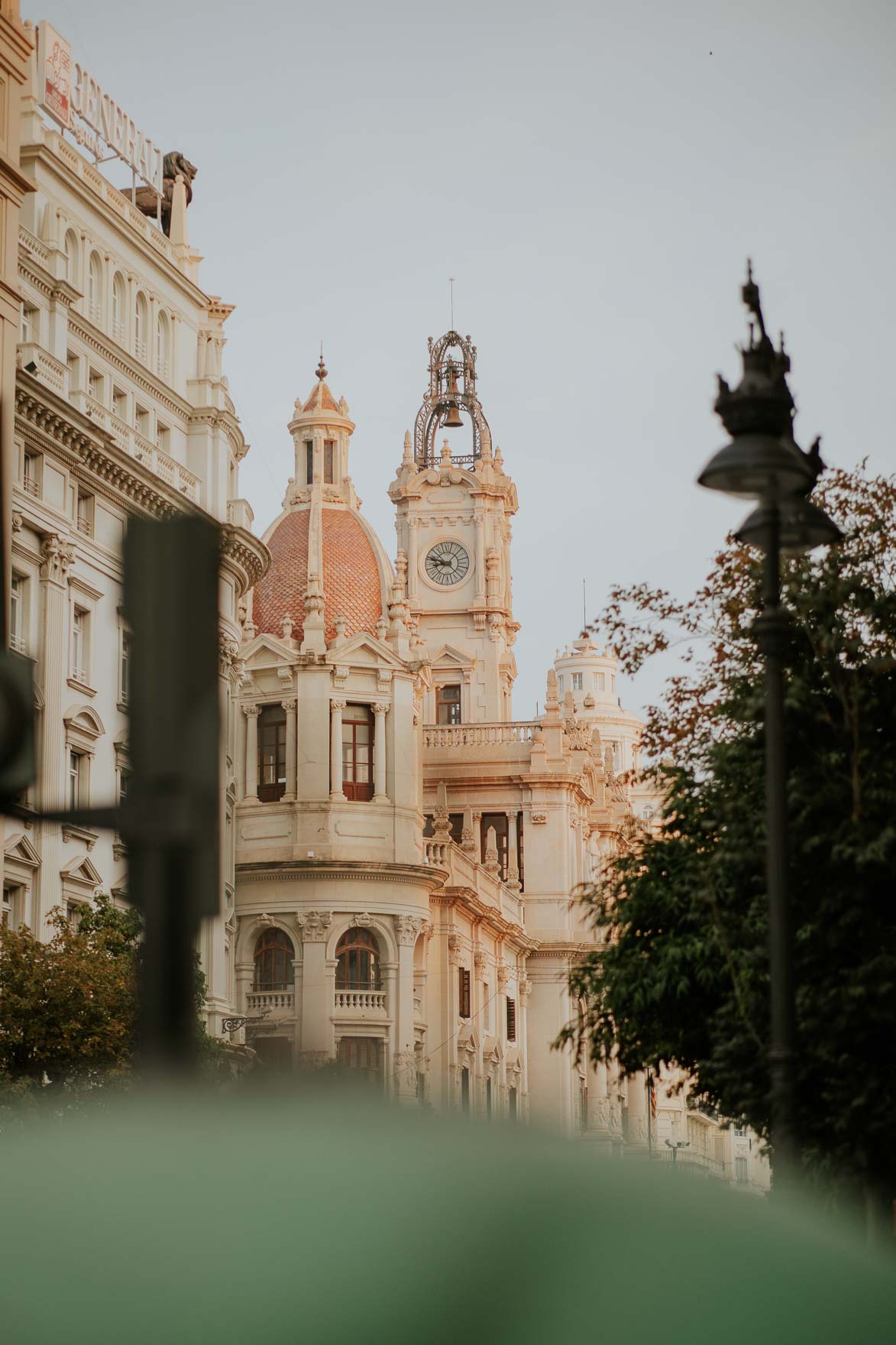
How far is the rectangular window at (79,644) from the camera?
4144cm

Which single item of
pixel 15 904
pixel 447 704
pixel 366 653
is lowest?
pixel 15 904

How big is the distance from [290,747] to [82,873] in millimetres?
19755

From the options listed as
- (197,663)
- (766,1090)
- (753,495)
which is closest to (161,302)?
(766,1090)

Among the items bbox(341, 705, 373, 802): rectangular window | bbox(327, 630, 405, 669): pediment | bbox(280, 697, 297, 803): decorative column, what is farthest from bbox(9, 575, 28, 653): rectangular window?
bbox(341, 705, 373, 802): rectangular window

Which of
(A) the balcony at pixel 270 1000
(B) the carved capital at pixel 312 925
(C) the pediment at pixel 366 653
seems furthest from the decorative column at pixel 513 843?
(A) the balcony at pixel 270 1000

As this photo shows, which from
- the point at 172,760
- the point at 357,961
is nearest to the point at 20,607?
the point at 357,961

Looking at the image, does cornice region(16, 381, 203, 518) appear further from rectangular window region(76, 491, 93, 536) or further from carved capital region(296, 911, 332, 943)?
carved capital region(296, 911, 332, 943)

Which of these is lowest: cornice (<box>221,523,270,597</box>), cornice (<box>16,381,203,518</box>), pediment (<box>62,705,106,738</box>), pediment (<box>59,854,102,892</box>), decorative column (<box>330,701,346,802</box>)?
pediment (<box>59,854,102,892</box>)

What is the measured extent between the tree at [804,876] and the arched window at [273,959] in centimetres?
3820

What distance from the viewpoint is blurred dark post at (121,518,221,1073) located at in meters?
2.97

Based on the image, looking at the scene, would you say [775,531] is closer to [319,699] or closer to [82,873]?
[82,873]

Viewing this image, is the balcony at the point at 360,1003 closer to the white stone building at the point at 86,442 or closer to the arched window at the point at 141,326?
the white stone building at the point at 86,442

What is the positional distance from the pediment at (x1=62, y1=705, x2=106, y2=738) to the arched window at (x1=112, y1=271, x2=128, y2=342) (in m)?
9.50

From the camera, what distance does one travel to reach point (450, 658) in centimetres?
8925
